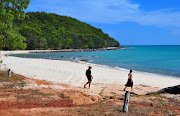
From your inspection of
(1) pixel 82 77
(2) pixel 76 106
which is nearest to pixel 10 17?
(2) pixel 76 106

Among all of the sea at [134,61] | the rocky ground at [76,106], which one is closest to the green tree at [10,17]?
the rocky ground at [76,106]

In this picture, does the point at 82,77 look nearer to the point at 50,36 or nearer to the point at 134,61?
the point at 134,61

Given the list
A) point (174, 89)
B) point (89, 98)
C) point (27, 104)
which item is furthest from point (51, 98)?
point (174, 89)

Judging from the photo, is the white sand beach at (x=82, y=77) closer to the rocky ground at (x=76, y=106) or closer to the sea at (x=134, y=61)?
the rocky ground at (x=76, y=106)

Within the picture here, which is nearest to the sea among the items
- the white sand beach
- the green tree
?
the white sand beach

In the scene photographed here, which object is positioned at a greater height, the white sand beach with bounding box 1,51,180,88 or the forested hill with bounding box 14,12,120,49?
the forested hill with bounding box 14,12,120,49

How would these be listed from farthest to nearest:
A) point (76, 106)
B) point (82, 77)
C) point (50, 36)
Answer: point (50, 36) < point (82, 77) < point (76, 106)

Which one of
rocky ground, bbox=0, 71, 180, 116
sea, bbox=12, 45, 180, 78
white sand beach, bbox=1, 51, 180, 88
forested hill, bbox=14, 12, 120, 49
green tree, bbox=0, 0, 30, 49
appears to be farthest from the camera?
forested hill, bbox=14, 12, 120, 49

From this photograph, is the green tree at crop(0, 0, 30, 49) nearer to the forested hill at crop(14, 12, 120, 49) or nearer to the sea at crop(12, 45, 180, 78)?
the sea at crop(12, 45, 180, 78)

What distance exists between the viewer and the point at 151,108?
6.98m

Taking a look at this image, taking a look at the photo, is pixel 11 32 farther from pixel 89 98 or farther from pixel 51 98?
pixel 89 98

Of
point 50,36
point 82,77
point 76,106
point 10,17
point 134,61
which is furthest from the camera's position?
point 50,36

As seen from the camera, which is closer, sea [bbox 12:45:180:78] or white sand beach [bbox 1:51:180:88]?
white sand beach [bbox 1:51:180:88]

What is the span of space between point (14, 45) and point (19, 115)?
5456mm
